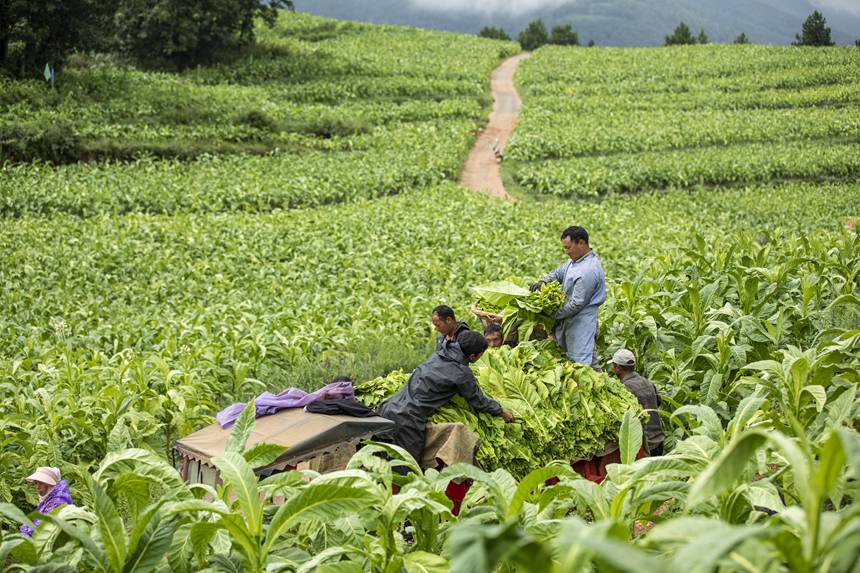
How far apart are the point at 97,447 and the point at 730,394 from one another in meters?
5.42

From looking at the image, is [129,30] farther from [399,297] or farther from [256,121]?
[399,297]

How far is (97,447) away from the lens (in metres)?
6.58

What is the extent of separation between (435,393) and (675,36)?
75950 millimetres

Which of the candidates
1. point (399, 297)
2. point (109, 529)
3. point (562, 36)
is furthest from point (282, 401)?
point (562, 36)

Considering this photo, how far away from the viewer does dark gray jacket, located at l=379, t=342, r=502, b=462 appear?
530cm

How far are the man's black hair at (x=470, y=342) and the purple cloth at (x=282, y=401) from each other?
33.7 inches

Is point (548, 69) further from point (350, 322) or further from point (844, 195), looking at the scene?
point (350, 322)

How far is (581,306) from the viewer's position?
6770 mm

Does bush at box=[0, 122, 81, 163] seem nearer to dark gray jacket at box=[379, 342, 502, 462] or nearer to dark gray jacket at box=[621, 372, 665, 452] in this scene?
dark gray jacket at box=[379, 342, 502, 462]

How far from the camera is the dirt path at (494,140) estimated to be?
1019 inches

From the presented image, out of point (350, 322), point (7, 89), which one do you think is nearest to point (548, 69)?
point (7, 89)

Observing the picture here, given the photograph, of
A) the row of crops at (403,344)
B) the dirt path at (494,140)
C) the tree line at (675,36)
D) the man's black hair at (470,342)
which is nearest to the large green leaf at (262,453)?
the row of crops at (403,344)

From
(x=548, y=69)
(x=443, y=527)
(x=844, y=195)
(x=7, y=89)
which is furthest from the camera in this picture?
(x=548, y=69)

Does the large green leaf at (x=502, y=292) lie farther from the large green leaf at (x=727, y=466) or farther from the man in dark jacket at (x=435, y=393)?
the large green leaf at (x=727, y=466)
